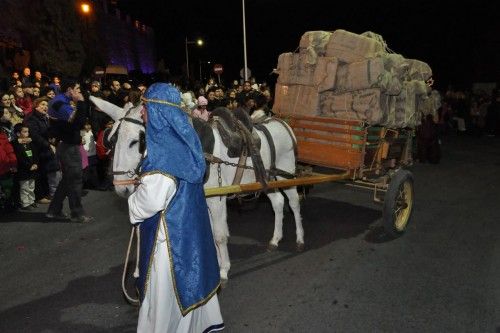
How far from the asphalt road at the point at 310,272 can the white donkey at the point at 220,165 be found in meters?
A: 0.41

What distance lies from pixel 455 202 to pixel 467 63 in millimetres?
28842

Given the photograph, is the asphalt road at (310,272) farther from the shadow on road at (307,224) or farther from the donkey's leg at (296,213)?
the donkey's leg at (296,213)

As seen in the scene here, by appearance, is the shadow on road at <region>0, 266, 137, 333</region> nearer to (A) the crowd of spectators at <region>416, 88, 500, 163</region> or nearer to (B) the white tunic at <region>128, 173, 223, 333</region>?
(B) the white tunic at <region>128, 173, 223, 333</region>

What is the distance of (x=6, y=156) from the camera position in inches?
300

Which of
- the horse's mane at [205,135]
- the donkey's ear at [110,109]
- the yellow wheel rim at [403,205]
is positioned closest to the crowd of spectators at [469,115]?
Answer: the yellow wheel rim at [403,205]

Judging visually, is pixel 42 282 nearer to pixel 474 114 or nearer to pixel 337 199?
pixel 337 199

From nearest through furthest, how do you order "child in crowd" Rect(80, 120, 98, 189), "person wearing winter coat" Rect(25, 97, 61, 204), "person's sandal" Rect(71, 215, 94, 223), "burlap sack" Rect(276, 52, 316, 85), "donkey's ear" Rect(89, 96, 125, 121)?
"donkey's ear" Rect(89, 96, 125, 121)
"burlap sack" Rect(276, 52, 316, 85)
"person's sandal" Rect(71, 215, 94, 223)
"person wearing winter coat" Rect(25, 97, 61, 204)
"child in crowd" Rect(80, 120, 98, 189)

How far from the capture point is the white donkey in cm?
405

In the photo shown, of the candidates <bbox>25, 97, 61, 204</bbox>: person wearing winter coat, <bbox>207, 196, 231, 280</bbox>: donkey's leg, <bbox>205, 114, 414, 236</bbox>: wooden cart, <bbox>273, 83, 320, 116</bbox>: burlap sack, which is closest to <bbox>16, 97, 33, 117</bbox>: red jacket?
<bbox>25, 97, 61, 204</bbox>: person wearing winter coat

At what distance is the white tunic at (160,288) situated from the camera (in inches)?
117

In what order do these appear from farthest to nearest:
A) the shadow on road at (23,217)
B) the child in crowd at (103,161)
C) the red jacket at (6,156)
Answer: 1. the child in crowd at (103,161)
2. the shadow on road at (23,217)
3. the red jacket at (6,156)

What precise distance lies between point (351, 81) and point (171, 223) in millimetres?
3908

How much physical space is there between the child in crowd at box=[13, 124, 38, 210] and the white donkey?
432 cm

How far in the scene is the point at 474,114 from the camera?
70.4 feet
